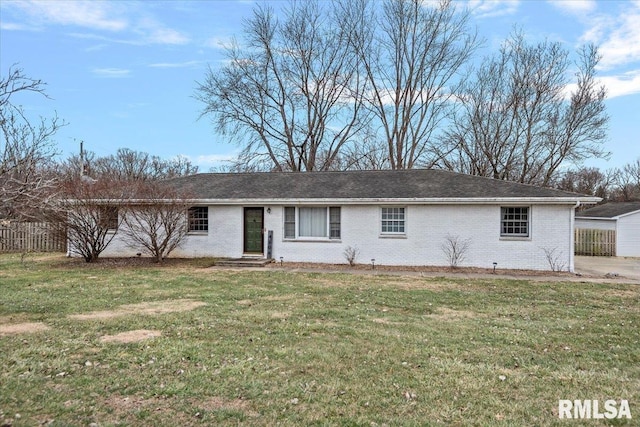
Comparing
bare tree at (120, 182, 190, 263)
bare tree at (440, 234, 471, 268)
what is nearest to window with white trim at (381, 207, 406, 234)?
bare tree at (440, 234, 471, 268)

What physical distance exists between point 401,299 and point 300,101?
2477cm

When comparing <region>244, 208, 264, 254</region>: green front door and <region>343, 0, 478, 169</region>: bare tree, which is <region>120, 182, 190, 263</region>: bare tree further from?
<region>343, 0, 478, 169</region>: bare tree

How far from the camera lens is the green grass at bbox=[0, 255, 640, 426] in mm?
3732

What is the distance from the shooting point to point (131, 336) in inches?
234

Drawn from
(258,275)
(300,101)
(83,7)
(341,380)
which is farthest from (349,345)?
(300,101)

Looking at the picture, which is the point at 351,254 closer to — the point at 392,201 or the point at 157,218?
the point at 392,201

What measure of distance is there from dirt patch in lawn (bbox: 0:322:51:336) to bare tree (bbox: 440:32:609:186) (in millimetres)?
27918

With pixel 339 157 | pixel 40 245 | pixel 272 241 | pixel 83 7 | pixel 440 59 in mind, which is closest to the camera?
pixel 83 7

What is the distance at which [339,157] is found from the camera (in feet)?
111

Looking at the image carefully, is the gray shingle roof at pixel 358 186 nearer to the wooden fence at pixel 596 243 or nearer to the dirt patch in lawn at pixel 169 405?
the wooden fence at pixel 596 243

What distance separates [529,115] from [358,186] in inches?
662

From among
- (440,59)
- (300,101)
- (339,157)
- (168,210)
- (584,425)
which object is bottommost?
(584,425)

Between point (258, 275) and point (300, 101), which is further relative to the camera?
point (300, 101)

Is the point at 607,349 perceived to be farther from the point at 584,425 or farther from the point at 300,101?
the point at 300,101
